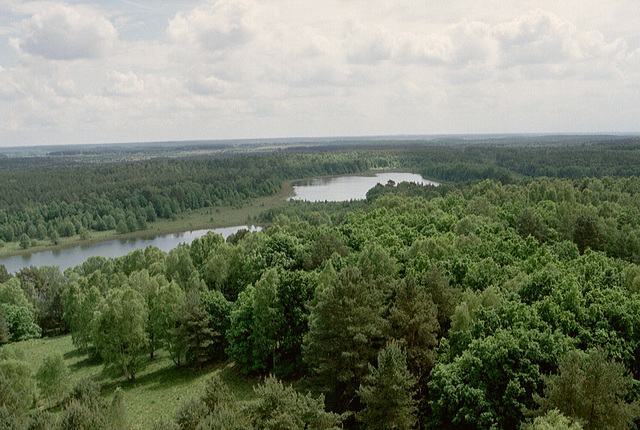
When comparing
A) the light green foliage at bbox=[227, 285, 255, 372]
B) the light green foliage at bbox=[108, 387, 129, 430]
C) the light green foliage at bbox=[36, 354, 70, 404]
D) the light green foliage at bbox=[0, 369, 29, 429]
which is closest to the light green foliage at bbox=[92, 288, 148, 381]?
the light green foliage at bbox=[36, 354, 70, 404]

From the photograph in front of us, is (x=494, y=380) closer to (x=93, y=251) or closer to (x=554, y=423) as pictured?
(x=554, y=423)

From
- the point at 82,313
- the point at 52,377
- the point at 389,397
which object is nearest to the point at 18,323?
the point at 82,313

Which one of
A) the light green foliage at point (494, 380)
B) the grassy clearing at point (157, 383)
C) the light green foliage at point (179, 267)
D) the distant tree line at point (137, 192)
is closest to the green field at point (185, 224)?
the distant tree line at point (137, 192)

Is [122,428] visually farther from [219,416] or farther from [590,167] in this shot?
[590,167]

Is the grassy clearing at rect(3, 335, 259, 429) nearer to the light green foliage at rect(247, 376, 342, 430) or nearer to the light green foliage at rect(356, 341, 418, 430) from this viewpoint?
the light green foliage at rect(247, 376, 342, 430)

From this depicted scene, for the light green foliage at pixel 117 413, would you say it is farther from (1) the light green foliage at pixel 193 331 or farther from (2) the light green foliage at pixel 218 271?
(2) the light green foliage at pixel 218 271

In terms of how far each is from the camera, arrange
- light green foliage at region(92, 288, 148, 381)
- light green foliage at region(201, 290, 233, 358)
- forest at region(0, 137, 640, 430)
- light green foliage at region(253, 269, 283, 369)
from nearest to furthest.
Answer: forest at region(0, 137, 640, 430)
light green foliage at region(253, 269, 283, 369)
light green foliage at region(92, 288, 148, 381)
light green foliage at region(201, 290, 233, 358)

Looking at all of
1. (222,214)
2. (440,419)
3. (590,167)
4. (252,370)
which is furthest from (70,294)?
(590,167)
